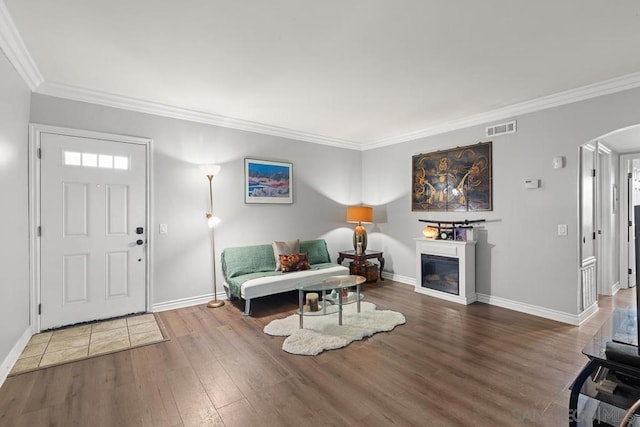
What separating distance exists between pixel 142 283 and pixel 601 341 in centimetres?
420

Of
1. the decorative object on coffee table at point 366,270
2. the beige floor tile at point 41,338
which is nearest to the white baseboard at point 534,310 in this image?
the decorative object on coffee table at point 366,270

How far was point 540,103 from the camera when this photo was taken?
355 centimetres

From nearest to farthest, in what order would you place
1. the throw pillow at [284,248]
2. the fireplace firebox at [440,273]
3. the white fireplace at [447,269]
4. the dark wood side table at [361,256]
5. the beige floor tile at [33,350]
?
the beige floor tile at [33,350] → the white fireplace at [447,269] → the fireplace firebox at [440,273] → the throw pillow at [284,248] → the dark wood side table at [361,256]

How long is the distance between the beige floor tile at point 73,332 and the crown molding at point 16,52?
98.8 inches

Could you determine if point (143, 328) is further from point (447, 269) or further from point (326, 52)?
point (447, 269)

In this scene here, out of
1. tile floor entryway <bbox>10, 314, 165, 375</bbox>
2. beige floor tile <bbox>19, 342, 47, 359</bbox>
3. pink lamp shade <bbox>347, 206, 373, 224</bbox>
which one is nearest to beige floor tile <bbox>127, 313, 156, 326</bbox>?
tile floor entryway <bbox>10, 314, 165, 375</bbox>

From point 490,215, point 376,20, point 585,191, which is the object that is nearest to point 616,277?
point 585,191

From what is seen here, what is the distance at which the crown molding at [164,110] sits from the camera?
10.5 ft

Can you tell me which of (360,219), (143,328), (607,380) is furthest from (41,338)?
(607,380)

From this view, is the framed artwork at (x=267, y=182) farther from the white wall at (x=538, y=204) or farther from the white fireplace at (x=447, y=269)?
the white wall at (x=538, y=204)

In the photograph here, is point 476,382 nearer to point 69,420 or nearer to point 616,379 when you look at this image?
point 616,379

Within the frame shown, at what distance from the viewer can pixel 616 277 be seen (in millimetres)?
4844

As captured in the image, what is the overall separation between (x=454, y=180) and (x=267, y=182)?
281 centimetres

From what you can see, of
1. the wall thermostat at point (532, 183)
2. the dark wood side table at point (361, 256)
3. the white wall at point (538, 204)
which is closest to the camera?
the white wall at point (538, 204)
